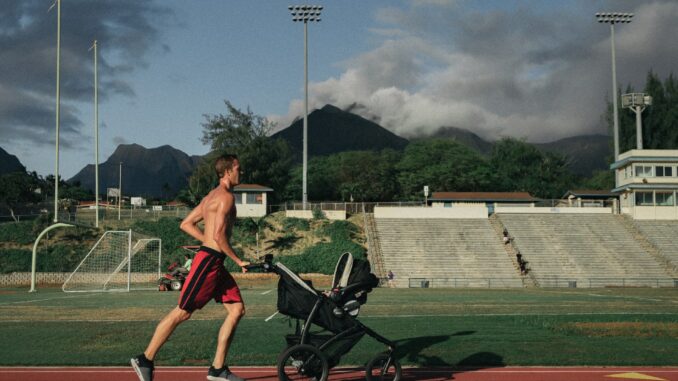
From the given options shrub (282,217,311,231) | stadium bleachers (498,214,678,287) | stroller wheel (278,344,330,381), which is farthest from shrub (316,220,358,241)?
stroller wheel (278,344,330,381)

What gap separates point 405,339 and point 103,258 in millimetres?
33865

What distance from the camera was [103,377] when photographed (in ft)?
25.2

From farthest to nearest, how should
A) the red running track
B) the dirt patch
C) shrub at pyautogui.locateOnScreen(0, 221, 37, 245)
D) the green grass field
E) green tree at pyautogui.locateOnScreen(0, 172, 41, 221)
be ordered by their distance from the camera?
green tree at pyautogui.locateOnScreen(0, 172, 41, 221) < shrub at pyautogui.locateOnScreen(0, 221, 37, 245) < the dirt patch < the green grass field < the red running track

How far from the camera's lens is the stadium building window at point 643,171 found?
58.3 meters

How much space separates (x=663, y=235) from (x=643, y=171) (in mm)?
8117

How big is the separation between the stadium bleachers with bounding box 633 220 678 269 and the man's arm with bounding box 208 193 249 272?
1818 inches

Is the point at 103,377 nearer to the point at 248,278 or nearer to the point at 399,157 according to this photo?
the point at 248,278

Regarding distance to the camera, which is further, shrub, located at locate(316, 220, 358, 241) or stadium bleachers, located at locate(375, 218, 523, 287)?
shrub, located at locate(316, 220, 358, 241)

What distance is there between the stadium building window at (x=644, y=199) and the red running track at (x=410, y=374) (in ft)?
175

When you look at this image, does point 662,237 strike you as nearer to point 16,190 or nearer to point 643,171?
point 643,171

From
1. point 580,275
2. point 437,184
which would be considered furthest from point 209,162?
point 580,275

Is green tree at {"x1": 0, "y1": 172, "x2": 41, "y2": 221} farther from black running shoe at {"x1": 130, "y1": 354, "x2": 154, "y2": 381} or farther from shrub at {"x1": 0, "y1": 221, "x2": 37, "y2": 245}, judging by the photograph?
black running shoe at {"x1": 130, "y1": 354, "x2": 154, "y2": 381}

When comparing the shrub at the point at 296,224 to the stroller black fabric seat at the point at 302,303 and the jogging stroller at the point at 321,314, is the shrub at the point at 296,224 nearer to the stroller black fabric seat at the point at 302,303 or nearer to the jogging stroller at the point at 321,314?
the jogging stroller at the point at 321,314

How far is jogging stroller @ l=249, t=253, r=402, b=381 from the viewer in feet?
22.0
